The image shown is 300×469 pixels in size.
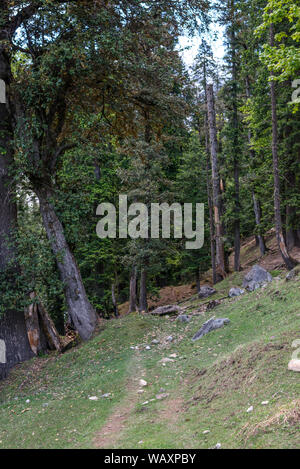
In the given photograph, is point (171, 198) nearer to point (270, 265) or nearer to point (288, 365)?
point (270, 265)

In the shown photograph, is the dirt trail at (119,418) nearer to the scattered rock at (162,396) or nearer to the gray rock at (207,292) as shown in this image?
the scattered rock at (162,396)

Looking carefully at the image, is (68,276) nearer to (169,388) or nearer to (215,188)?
(169,388)

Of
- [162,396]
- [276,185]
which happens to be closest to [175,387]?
[162,396]

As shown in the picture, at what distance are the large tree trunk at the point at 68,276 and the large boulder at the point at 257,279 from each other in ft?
21.2

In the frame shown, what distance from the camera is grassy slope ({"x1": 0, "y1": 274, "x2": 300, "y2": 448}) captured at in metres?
4.68

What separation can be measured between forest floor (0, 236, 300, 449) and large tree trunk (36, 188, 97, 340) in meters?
0.58

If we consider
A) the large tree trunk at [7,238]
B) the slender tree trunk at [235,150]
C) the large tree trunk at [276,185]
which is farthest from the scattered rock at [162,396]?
the slender tree trunk at [235,150]

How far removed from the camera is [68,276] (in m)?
11.8

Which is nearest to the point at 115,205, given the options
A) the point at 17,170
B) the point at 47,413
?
the point at 17,170

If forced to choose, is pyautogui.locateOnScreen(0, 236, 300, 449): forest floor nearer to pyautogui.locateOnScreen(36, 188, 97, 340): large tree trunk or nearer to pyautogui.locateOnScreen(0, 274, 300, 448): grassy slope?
pyautogui.locateOnScreen(0, 274, 300, 448): grassy slope

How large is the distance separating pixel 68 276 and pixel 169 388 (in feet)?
18.7

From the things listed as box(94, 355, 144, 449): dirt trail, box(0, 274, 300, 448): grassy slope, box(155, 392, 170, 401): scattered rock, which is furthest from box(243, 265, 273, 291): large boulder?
box(155, 392, 170, 401): scattered rock

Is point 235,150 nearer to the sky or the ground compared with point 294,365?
nearer to the sky

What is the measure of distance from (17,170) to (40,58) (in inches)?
125
